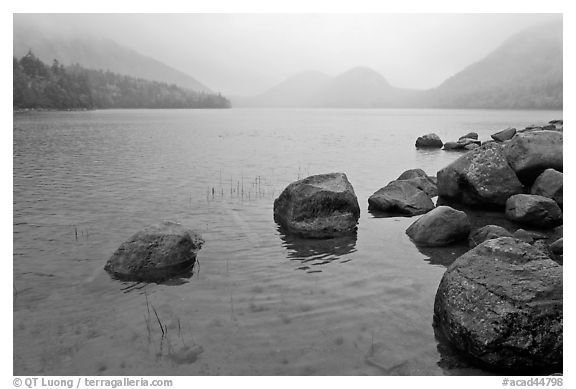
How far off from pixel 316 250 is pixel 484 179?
960 centimetres

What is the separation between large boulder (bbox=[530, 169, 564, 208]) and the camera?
1794 centimetres

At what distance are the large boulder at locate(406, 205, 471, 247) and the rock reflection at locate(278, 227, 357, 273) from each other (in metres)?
2.52

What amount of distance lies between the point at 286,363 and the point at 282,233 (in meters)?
8.40

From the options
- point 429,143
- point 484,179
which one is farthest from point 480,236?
point 429,143

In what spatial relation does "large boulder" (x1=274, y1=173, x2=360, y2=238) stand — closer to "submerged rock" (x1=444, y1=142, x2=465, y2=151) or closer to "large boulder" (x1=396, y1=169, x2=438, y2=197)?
"large boulder" (x1=396, y1=169, x2=438, y2=197)

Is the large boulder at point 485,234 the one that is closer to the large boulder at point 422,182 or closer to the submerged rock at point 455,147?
the large boulder at point 422,182

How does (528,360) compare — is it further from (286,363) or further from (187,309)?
(187,309)

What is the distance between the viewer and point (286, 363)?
27.8ft

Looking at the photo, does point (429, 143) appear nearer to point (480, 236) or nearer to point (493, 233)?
point (480, 236)

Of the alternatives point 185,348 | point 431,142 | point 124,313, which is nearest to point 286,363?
point 185,348

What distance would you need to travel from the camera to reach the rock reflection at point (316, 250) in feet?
44.6

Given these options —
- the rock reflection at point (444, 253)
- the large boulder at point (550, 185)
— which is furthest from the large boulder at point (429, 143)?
the rock reflection at point (444, 253)

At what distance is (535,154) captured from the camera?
1950 centimetres

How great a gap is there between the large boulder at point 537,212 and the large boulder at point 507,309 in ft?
26.9
